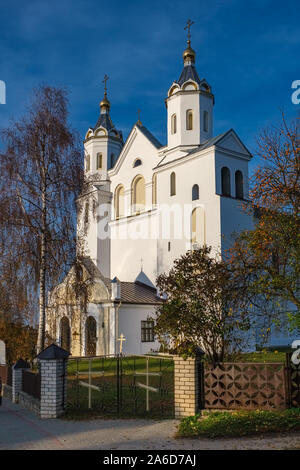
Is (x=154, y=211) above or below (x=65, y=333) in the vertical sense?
above

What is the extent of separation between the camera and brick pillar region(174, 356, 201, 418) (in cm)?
962

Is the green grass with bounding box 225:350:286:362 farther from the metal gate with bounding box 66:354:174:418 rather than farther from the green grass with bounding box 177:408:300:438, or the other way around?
A: the green grass with bounding box 177:408:300:438

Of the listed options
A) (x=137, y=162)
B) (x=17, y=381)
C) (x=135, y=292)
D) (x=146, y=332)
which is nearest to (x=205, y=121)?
(x=137, y=162)

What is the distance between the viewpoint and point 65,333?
2845 cm

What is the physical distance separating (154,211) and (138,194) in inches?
120

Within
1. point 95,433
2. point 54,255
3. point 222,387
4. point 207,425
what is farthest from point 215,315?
point 54,255

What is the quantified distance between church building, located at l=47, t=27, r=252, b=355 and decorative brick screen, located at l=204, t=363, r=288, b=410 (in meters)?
11.7

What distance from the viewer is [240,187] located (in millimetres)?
27531

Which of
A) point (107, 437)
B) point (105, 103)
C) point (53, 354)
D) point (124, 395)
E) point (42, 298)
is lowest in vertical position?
point (124, 395)

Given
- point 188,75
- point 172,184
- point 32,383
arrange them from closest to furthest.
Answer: point 32,383 → point 172,184 → point 188,75

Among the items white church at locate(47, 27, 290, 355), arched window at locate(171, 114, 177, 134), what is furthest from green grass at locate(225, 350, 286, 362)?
arched window at locate(171, 114, 177, 134)

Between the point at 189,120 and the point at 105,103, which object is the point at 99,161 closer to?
the point at 105,103
